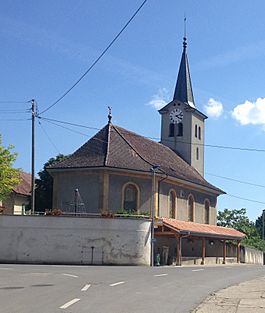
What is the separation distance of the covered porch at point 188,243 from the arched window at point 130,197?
126 inches

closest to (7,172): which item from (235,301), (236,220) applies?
(235,301)

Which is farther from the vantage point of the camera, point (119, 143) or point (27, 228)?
point (119, 143)

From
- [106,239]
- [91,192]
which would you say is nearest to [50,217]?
[106,239]

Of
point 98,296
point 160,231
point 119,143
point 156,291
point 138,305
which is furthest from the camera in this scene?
point 119,143

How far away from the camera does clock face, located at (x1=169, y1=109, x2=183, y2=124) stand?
6272 cm

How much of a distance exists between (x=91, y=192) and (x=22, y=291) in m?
29.0

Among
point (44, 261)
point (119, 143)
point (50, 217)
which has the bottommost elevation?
point (44, 261)

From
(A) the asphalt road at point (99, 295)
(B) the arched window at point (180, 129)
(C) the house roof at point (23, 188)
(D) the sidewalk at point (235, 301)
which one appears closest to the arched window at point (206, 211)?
(B) the arched window at point (180, 129)

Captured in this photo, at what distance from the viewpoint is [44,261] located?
37.3 m

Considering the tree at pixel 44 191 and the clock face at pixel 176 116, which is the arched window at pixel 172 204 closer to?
the tree at pixel 44 191

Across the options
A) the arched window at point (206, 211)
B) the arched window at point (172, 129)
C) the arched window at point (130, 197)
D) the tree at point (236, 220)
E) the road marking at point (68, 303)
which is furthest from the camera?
the tree at point (236, 220)

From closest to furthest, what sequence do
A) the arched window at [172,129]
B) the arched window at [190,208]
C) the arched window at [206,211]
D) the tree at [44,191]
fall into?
the arched window at [190,208], the tree at [44,191], the arched window at [206,211], the arched window at [172,129]

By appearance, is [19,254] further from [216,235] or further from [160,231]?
[216,235]

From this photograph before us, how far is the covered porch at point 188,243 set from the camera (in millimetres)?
42844
